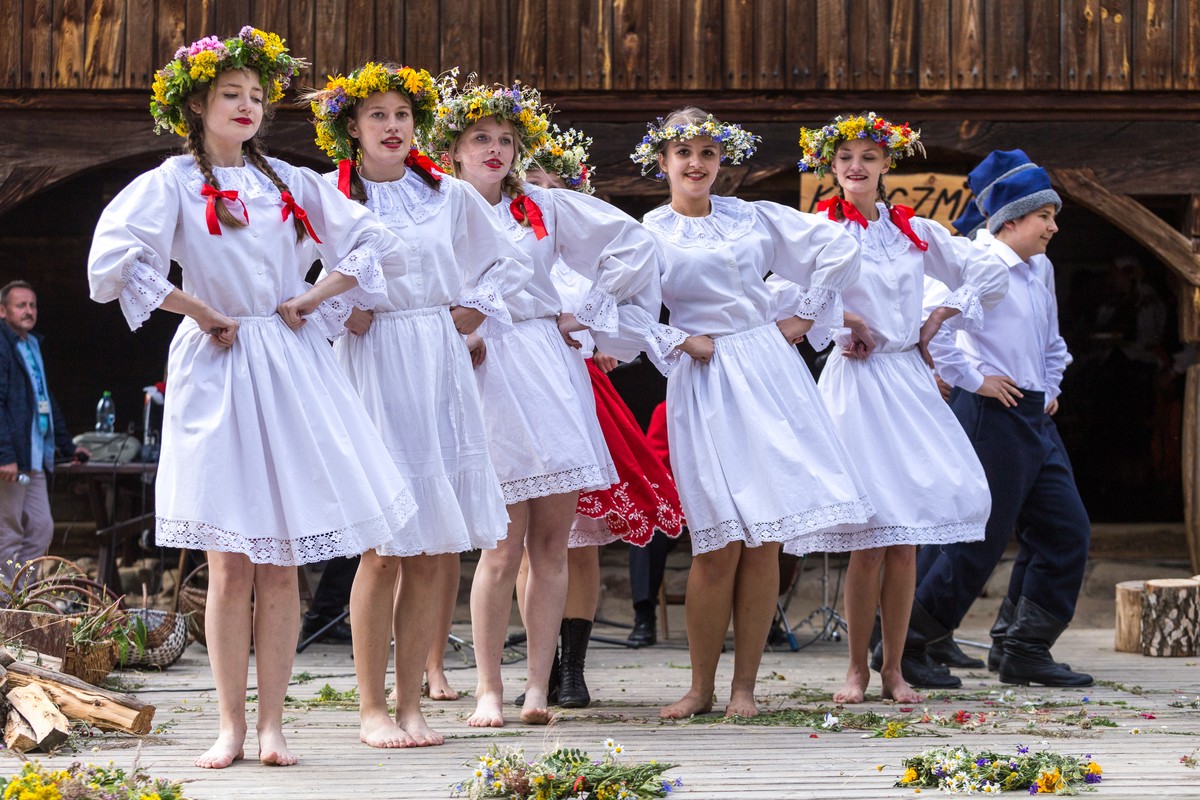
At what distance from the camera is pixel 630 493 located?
5.48 m

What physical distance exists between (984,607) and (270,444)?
6.57 meters

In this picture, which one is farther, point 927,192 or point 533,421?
point 927,192

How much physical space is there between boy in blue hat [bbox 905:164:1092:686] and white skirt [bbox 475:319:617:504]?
65.0 inches

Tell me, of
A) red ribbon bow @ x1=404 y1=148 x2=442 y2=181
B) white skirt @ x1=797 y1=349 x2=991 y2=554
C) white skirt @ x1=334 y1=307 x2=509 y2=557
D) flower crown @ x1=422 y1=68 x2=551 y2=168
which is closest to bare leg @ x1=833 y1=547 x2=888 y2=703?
white skirt @ x1=797 y1=349 x2=991 y2=554

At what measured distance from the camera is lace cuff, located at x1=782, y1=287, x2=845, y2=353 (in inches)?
198

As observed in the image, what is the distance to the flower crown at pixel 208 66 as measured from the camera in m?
4.00

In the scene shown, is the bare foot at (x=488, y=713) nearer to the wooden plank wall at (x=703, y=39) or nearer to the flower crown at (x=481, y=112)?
the flower crown at (x=481, y=112)

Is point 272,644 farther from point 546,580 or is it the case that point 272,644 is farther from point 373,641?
point 546,580

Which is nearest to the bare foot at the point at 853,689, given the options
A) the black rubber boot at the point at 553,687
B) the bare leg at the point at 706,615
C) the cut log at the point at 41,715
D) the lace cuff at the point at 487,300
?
the bare leg at the point at 706,615

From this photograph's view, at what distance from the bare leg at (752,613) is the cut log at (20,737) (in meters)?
2.09

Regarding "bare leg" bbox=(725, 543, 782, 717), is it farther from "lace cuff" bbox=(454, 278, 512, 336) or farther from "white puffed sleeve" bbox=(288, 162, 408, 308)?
"white puffed sleeve" bbox=(288, 162, 408, 308)

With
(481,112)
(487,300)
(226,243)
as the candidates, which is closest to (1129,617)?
(487,300)

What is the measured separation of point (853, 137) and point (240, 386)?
249cm

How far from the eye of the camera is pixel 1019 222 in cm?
601
